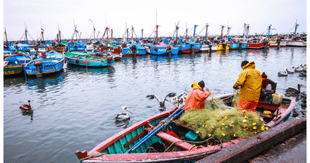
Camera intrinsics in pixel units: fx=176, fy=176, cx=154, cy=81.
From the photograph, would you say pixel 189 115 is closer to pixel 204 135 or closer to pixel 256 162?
pixel 204 135

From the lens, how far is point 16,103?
486 inches

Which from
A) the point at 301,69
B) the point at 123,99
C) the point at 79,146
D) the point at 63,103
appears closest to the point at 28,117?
the point at 63,103

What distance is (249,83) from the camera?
5.85 meters

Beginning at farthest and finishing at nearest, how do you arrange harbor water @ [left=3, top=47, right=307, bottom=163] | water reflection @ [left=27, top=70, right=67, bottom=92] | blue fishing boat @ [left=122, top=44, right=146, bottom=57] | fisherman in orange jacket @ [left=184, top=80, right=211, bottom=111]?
blue fishing boat @ [left=122, top=44, right=146, bottom=57] → water reflection @ [left=27, top=70, right=67, bottom=92] → harbor water @ [left=3, top=47, right=307, bottom=163] → fisherman in orange jacket @ [left=184, top=80, right=211, bottom=111]

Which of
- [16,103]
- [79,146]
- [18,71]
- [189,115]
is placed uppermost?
[18,71]

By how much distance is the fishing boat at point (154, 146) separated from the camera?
4.05 m

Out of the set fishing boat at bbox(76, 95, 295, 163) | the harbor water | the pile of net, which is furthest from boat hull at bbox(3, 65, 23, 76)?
the pile of net

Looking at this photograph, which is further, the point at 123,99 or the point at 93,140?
the point at 123,99

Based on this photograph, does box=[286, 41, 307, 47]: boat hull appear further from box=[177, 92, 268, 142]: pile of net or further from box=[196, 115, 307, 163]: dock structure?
box=[177, 92, 268, 142]: pile of net

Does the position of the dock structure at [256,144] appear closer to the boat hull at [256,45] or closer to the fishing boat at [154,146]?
the fishing boat at [154,146]

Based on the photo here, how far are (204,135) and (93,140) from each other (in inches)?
202

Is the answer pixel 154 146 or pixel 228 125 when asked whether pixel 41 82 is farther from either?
pixel 228 125

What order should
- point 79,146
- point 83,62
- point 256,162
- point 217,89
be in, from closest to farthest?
point 256,162 → point 79,146 → point 217,89 → point 83,62

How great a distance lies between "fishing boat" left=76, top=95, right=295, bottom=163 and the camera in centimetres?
405
